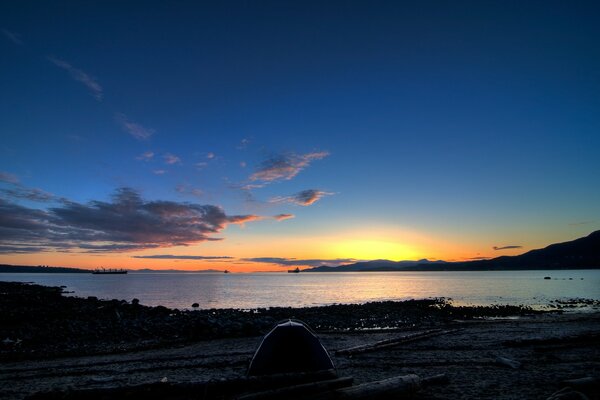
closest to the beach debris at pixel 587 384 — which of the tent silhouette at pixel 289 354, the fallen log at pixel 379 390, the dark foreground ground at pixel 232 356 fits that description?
the dark foreground ground at pixel 232 356

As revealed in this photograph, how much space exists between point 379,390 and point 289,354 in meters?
3.39

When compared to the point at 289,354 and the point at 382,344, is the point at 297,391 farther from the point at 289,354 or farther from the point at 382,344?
the point at 382,344

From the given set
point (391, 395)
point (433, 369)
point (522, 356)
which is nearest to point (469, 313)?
A: point (522, 356)

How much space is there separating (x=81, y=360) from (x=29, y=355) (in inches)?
161

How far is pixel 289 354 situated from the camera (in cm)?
1109

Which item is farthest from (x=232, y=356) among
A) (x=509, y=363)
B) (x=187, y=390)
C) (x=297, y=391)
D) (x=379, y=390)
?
(x=509, y=363)

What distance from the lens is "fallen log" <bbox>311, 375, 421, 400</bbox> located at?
7910 millimetres

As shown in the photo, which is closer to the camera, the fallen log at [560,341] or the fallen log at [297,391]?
the fallen log at [297,391]

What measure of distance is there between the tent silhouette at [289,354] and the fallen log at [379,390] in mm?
2287

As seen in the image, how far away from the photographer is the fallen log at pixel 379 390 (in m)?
7.91

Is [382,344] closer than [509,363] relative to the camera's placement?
No

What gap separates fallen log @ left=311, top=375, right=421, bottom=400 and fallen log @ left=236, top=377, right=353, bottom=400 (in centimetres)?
29

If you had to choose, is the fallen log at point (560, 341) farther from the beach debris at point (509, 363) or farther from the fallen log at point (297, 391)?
the fallen log at point (297, 391)

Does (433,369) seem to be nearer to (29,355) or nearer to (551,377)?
(551,377)
